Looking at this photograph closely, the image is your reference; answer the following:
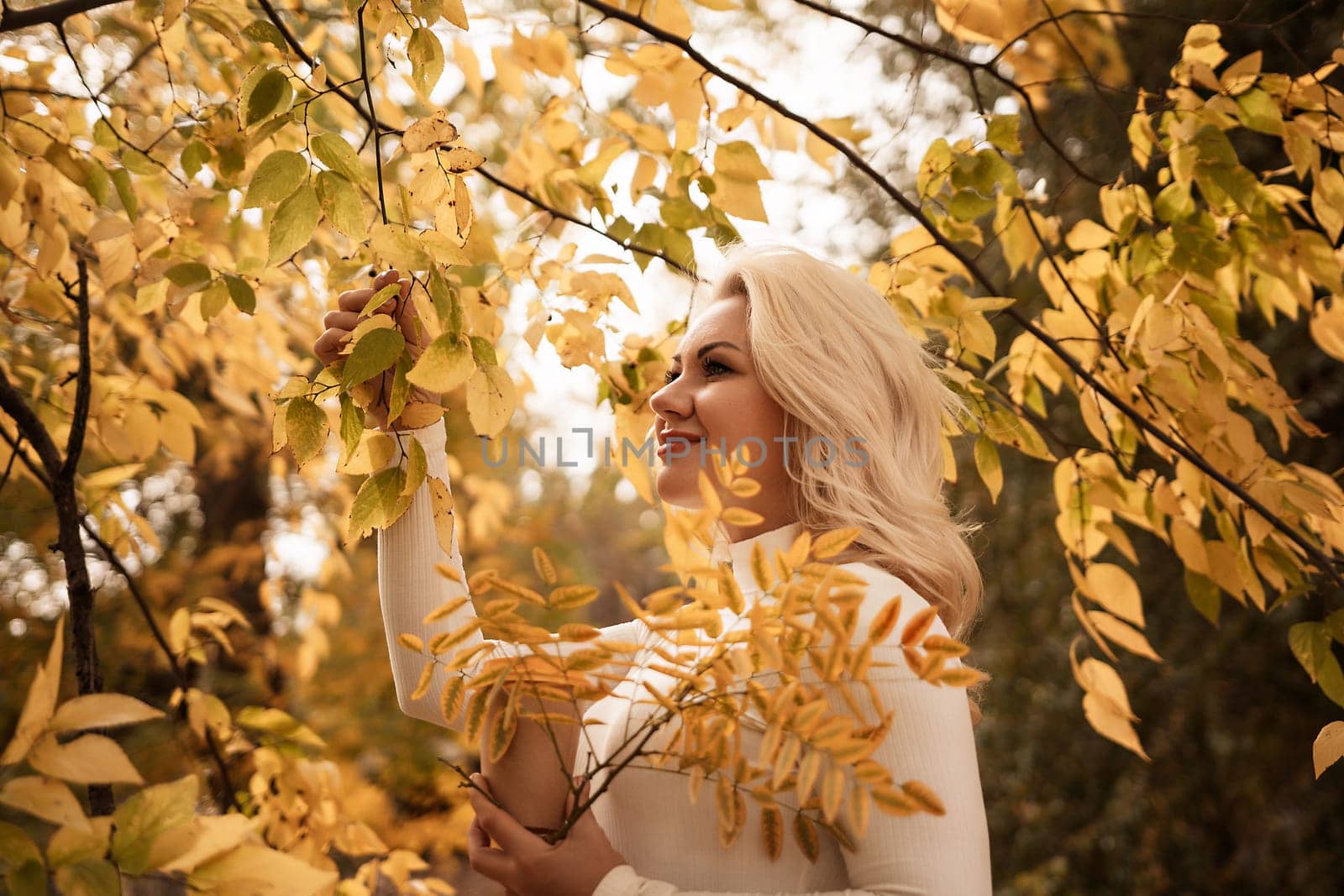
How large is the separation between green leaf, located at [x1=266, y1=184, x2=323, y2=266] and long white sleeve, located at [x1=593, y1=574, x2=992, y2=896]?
594mm

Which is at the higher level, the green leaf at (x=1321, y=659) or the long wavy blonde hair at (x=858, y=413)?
the long wavy blonde hair at (x=858, y=413)

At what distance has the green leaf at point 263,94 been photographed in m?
0.76

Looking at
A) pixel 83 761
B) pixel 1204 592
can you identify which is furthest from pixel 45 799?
pixel 1204 592

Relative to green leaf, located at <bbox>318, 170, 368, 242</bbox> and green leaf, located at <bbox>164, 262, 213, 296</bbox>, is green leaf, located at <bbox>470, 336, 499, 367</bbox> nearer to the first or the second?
green leaf, located at <bbox>318, 170, 368, 242</bbox>

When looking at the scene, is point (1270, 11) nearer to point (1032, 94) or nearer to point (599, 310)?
point (1032, 94)

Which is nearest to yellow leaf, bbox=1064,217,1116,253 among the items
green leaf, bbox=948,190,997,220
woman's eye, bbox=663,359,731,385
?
green leaf, bbox=948,190,997,220

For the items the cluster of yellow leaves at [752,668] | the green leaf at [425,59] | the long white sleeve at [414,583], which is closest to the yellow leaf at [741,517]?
the cluster of yellow leaves at [752,668]

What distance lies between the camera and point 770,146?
4.92 feet

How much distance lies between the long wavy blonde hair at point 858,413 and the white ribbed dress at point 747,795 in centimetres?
→ 7

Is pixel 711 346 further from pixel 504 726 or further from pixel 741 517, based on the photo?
pixel 504 726

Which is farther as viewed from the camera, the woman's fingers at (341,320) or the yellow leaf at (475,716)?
the woman's fingers at (341,320)

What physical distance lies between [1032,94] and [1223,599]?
2690 millimetres

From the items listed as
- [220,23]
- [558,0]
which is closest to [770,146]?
[220,23]

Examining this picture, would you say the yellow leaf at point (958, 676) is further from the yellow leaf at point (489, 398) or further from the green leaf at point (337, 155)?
the green leaf at point (337, 155)
